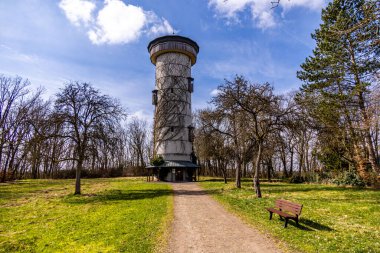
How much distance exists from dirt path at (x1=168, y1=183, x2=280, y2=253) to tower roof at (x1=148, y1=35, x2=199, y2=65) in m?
32.9

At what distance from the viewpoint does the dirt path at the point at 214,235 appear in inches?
272

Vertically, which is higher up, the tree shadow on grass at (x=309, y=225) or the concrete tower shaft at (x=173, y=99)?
the concrete tower shaft at (x=173, y=99)

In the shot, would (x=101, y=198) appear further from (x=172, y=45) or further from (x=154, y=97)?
(x=172, y=45)

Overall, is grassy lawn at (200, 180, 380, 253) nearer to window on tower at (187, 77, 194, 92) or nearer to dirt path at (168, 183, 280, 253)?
dirt path at (168, 183, 280, 253)

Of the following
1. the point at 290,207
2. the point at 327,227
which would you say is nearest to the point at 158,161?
the point at 290,207

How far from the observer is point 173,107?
3894 centimetres

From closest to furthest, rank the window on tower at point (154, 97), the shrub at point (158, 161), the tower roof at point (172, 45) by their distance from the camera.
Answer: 1. the shrub at point (158, 161)
2. the tower roof at point (172, 45)
3. the window on tower at point (154, 97)

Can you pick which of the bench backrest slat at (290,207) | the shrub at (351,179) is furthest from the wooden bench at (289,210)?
the shrub at (351,179)

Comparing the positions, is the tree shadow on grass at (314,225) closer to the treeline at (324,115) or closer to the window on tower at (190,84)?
the treeline at (324,115)

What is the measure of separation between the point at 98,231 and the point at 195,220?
13.1ft

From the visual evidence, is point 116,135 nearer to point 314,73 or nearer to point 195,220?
point 195,220

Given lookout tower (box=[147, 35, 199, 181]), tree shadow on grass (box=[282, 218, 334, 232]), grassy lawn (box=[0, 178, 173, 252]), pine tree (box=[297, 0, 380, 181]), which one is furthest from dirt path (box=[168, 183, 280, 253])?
lookout tower (box=[147, 35, 199, 181])

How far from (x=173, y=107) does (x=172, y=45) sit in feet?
34.2

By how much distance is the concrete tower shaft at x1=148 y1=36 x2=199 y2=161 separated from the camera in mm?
38188
